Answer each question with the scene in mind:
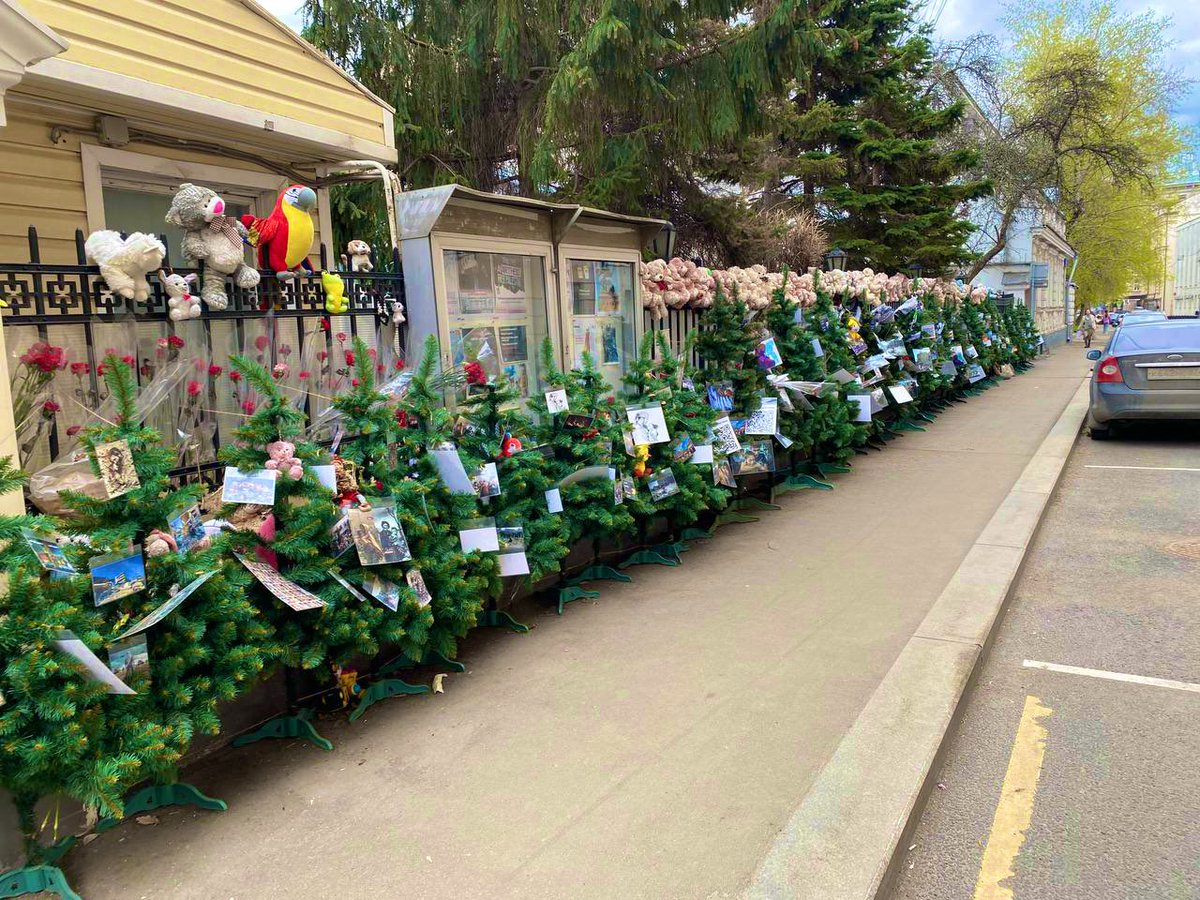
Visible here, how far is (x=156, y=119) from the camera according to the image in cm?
566

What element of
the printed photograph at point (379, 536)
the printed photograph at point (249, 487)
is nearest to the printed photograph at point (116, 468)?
the printed photograph at point (249, 487)

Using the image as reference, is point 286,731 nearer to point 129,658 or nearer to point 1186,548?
point 129,658

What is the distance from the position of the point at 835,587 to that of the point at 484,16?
8.97 metres

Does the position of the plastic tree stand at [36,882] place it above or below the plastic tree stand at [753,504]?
below

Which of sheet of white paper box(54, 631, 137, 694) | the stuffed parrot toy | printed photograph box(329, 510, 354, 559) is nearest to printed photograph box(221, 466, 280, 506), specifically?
printed photograph box(329, 510, 354, 559)

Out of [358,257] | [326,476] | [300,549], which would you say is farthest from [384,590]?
[358,257]

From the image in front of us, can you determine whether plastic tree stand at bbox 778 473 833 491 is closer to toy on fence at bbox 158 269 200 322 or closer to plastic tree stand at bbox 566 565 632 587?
plastic tree stand at bbox 566 565 632 587

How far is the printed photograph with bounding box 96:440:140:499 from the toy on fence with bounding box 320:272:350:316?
1.66 metres

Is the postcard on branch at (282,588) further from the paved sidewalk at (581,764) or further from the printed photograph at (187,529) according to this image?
the paved sidewalk at (581,764)

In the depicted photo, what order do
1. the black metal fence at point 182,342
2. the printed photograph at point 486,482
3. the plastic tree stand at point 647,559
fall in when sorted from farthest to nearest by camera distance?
the plastic tree stand at point 647,559, the printed photograph at point 486,482, the black metal fence at point 182,342

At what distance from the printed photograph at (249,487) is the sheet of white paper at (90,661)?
31.7 inches

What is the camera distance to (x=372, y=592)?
3.39 metres

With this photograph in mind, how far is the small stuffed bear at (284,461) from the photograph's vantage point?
3296 mm

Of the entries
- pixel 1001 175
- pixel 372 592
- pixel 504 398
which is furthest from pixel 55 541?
pixel 1001 175
